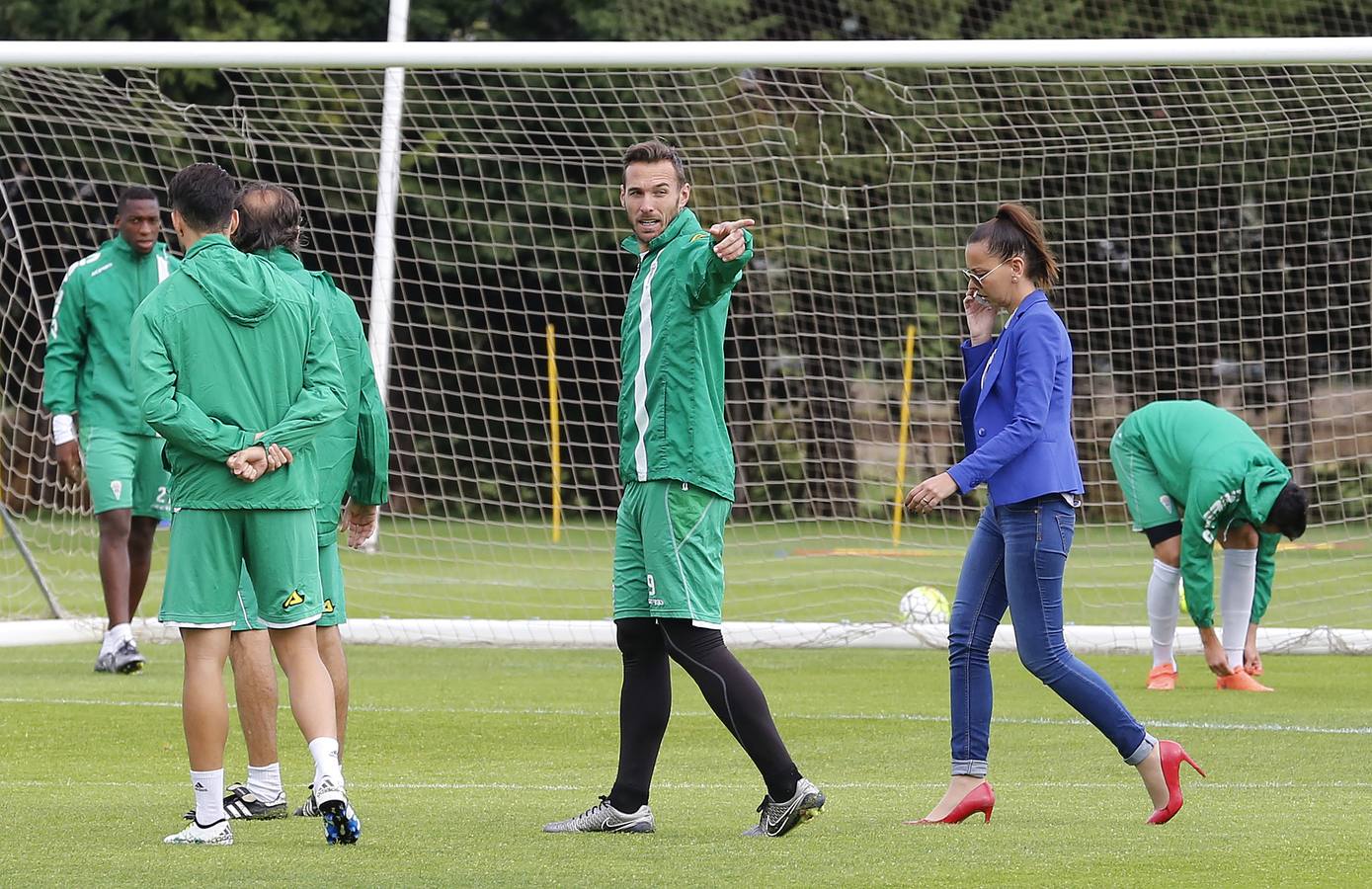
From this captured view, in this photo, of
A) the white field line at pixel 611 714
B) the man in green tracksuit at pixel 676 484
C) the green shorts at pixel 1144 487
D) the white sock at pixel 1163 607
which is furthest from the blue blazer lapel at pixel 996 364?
the white sock at pixel 1163 607

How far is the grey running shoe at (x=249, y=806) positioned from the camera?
530 cm

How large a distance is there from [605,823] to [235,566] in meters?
1.20

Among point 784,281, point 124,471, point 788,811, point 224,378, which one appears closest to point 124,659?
point 124,471

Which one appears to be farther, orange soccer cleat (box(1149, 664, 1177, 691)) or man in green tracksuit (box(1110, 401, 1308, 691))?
orange soccer cleat (box(1149, 664, 1177, 691))

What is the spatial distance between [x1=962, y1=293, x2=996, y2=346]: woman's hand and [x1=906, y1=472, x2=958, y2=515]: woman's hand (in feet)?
2.53

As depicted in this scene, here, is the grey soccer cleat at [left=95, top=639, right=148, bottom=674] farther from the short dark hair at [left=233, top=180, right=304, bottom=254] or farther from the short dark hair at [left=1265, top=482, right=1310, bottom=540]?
the short dark hair at [left=1265, top=482, right=1310, bottom=540]

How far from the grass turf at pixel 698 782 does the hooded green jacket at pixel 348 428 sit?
0.93m

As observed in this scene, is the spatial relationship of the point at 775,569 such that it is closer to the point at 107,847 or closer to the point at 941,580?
the point at 941,580

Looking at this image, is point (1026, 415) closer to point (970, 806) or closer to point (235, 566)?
point (970, 806)

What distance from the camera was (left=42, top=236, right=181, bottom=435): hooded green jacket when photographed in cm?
885

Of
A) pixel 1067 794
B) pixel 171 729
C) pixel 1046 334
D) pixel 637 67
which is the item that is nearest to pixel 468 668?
pixel 171 729

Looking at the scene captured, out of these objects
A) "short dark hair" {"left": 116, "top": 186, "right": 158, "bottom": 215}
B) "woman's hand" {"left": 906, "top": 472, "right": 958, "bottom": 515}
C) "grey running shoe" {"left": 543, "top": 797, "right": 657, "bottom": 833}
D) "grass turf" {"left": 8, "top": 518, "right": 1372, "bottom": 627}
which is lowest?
"grass turf" {"left": 8, "top": 518, "right": 1372, "bottom": 627}

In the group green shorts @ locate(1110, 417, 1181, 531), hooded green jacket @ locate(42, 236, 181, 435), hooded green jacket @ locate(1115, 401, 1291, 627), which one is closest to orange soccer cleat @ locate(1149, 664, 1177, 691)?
hooded green jacket @ locate(1115, 401, 1291, 627)

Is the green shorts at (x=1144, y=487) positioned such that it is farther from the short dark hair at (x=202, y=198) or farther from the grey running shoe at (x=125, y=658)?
the short dark hair at (x=202, y=198)
